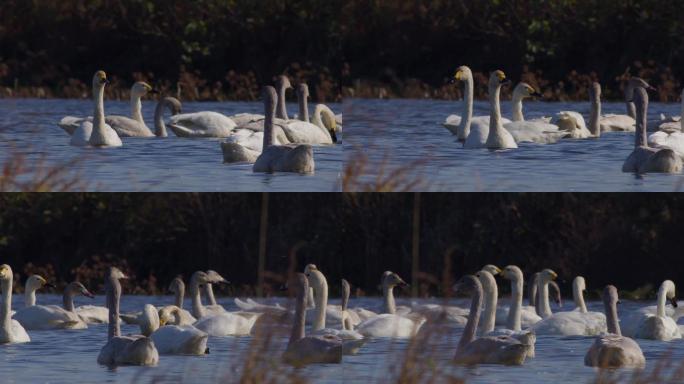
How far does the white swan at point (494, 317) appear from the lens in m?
11.4

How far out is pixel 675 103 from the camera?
24.1m

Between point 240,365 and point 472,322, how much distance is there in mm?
3104

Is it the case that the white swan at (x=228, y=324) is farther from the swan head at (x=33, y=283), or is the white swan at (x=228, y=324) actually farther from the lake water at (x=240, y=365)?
the swan head at (x=33, y=283)

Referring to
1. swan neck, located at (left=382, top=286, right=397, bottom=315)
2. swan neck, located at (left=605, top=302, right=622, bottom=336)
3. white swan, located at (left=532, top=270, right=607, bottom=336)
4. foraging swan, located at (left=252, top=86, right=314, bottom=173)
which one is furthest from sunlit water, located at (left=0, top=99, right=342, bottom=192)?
swan neck, located at (left=605, top=302, right=622, bottom=336)

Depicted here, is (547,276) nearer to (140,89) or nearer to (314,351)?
(140,89)

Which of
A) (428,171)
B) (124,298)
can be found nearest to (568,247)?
(124,298)

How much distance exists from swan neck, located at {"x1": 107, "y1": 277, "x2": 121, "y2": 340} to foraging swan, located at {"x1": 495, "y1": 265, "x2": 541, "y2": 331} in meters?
3.33

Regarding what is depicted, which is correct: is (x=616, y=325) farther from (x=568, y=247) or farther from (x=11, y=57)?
(x=11, y=57)

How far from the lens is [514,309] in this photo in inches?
544

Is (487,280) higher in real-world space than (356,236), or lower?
higher

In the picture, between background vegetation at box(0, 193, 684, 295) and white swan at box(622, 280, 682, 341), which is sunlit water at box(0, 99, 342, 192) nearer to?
white swan at box(622, 280, 682, 341)

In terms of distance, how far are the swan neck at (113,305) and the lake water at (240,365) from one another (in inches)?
9.8

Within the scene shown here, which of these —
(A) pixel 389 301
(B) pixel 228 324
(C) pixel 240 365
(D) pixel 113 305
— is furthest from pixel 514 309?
(C) pixel 240 365

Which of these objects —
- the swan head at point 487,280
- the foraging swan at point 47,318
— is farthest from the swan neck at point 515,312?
the foraging swan at point 47,318
